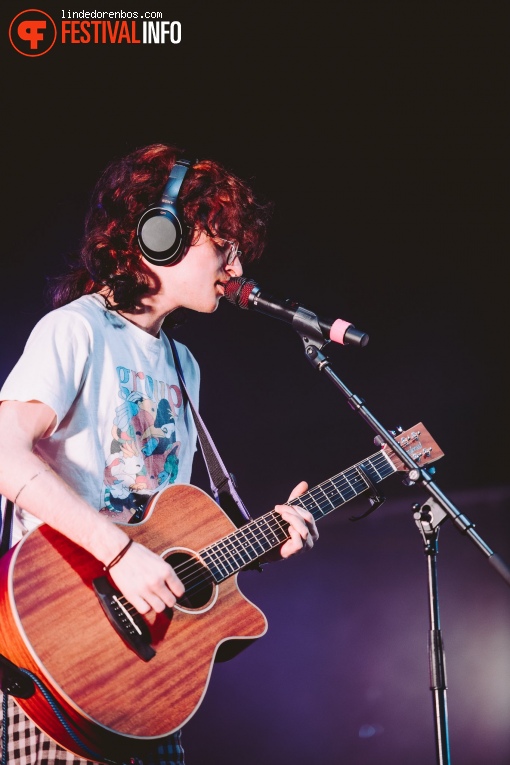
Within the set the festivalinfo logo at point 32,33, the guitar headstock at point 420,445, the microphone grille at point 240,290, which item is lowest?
the guitar headstock at point 420,445

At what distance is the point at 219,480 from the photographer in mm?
2391

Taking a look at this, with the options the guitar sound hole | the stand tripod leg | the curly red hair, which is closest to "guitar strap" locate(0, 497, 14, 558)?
the guitar sound hole

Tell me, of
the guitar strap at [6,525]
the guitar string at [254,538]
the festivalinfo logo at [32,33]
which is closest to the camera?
the guitar strap at [6,525]

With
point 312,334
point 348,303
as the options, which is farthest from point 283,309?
point 348,303

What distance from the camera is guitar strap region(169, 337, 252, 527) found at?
90.7 inches

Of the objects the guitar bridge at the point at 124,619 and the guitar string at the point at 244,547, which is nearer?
the guitar bridge at the point at 124,619

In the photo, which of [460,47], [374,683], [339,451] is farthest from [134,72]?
[374,683]

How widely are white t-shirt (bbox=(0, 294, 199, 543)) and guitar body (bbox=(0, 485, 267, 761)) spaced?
0.20 m

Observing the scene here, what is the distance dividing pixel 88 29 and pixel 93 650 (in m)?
2.79

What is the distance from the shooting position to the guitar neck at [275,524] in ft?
6.24

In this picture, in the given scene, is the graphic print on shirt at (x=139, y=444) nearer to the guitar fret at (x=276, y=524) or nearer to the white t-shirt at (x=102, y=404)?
the white t-shirt at (x=102, y=404)

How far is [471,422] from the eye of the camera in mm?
4016

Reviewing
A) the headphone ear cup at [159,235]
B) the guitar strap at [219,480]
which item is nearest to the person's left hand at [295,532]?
the guitar strap at [219,480]

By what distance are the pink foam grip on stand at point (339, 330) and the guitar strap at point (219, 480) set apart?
0.66 m
